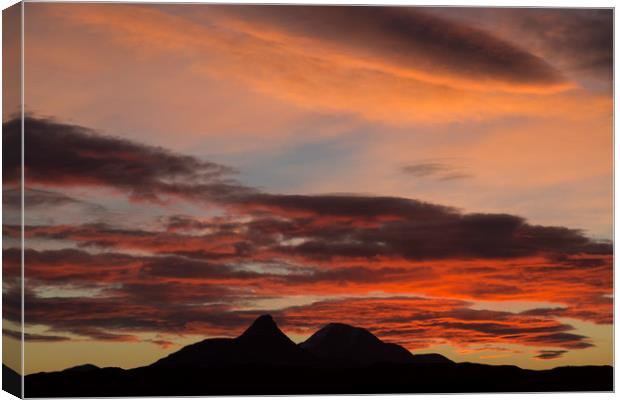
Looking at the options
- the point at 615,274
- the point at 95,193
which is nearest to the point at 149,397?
the point at 95,193

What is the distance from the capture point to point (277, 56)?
565 inches

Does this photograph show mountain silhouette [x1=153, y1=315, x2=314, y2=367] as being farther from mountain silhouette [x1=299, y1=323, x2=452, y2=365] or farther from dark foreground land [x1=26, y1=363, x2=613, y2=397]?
mountain silhouette [x1=299, y1=323, x2=452, y2=365]

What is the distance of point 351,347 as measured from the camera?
14.5 metres

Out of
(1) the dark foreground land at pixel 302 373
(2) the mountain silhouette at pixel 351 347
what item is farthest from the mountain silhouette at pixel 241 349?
(2) the mountain silhouette at pixel 351 347

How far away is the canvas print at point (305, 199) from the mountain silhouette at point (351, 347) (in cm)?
2

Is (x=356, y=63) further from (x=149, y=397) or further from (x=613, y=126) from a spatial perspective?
(x=149, y=397)

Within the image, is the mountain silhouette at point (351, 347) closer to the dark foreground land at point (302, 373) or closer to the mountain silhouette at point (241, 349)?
the dark foreground land at point (302, 373)

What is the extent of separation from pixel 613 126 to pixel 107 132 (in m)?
4.94

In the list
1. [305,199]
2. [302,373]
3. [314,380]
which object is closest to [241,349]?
[302,373]

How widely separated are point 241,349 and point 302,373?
2.18 ft

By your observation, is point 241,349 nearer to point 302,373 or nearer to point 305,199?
point 302,373

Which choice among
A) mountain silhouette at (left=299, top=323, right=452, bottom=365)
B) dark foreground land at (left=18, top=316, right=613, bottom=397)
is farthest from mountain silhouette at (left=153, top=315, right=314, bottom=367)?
mountain silhouette at (left=299, top=323, right=452, bottom=365)

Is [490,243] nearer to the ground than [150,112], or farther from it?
nearer to the ground

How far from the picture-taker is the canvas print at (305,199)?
45.8 ft
